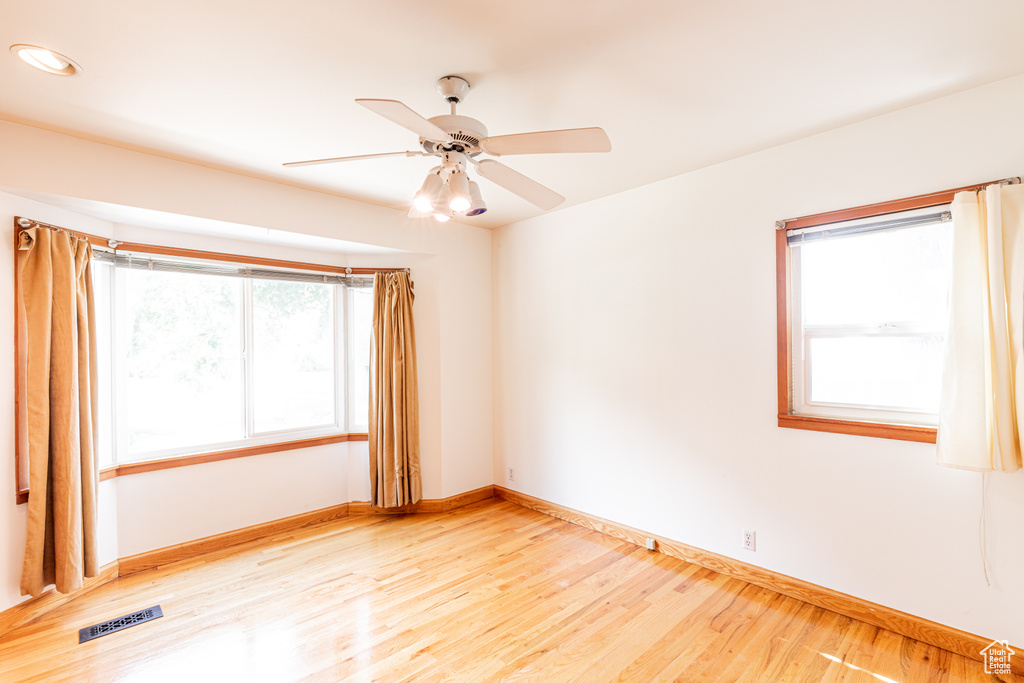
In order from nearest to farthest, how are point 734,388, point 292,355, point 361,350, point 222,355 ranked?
1. point 734,388
2. point 222,355
3. point 292,355
4. point 361,350

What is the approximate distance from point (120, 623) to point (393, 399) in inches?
80.4

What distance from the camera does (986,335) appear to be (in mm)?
2029

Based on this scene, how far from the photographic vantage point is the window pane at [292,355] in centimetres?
369

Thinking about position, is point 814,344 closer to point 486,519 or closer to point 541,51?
point 541,51

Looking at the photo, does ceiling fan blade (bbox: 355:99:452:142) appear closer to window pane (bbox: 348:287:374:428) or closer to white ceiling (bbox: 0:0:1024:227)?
white ceiling (bbox: 0:0:1024:227)

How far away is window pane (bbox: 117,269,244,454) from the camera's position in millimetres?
3131

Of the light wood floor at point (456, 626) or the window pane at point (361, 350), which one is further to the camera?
the window pane at point (361, 350)

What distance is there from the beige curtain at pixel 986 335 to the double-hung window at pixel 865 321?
12 cm

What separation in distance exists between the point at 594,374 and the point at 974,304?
7.11ft

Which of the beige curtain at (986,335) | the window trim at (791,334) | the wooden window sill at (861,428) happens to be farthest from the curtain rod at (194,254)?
the beige curtain at (986,335)

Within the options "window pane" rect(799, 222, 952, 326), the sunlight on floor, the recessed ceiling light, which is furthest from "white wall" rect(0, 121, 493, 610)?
the sunlight on floor

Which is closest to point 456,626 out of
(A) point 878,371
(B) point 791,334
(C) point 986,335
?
(B) point 791,334

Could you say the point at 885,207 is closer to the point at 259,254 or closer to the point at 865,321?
the point at 865,321

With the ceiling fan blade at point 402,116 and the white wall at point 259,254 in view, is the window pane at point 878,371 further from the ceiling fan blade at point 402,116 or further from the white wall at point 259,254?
the white wall at point 259,254
